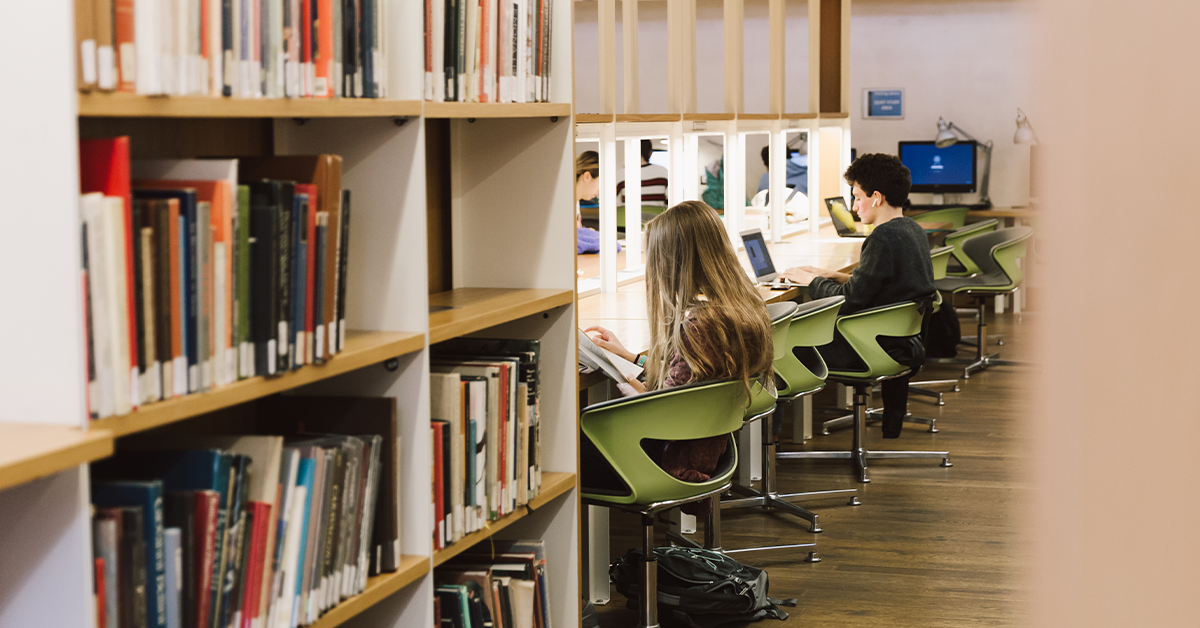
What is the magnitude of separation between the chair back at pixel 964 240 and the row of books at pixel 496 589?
6225 millimetres

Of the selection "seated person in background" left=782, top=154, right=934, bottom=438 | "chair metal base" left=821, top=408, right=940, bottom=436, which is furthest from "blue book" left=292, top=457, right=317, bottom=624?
"chair metal base" left=821, top=408, right=940, bottom=436

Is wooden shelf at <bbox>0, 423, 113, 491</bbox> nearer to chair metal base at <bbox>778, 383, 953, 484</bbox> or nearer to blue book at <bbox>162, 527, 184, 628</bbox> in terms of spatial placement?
blue book at <bbox>162, 527, 184, 628</bbox>

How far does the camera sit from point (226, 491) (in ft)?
4.78

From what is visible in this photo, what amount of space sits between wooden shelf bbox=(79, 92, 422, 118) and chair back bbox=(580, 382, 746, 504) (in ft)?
4.13

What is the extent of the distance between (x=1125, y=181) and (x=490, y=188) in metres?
2.36

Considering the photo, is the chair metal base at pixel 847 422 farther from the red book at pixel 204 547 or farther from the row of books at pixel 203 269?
the red book at pixel 204 547

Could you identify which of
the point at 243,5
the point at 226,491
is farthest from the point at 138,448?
the point at 243,5

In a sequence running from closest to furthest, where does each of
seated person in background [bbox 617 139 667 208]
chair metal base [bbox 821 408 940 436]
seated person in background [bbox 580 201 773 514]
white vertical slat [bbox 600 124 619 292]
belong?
seated person in background [bbox 580 201 773 514]
white vertical slat [bbox 600 124 619 292]
chair metal base [bbox 821 408 940 436]
seated person in background [bbox 617 139 667 208]

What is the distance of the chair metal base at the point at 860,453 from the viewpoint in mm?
5133

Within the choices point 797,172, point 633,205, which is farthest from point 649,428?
point 797,172

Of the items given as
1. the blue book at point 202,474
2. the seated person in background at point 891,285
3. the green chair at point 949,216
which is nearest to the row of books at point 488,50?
the blue book at point 202,474

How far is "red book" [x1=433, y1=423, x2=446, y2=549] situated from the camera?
6.63 feet

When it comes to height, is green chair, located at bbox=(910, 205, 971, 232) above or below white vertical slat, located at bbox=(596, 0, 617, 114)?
below

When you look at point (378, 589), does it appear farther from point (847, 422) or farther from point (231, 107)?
point (847, 422)
